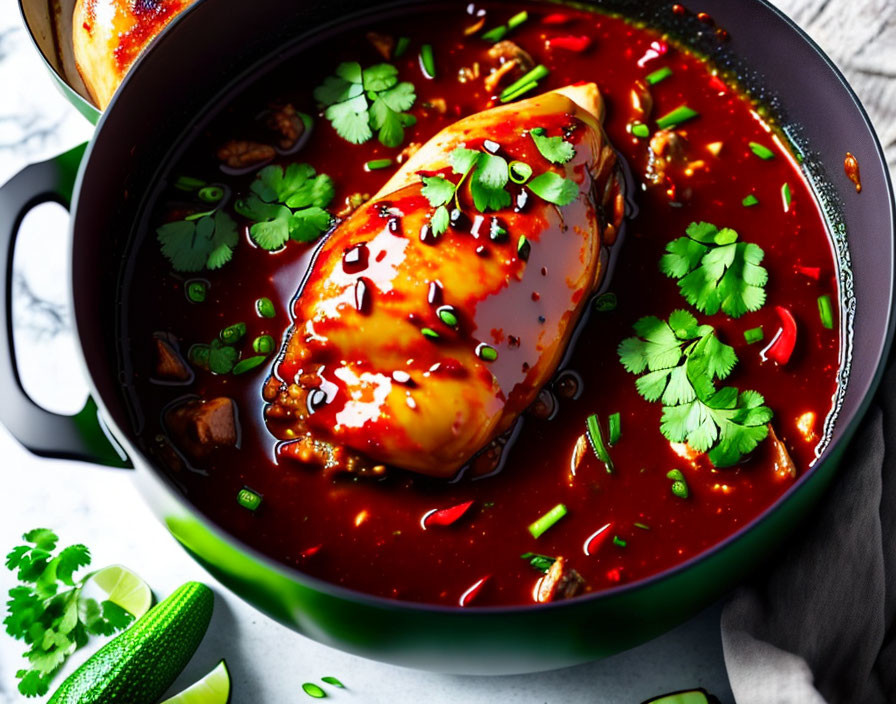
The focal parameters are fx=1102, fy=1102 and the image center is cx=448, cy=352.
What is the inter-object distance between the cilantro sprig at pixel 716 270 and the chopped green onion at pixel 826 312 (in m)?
0.15

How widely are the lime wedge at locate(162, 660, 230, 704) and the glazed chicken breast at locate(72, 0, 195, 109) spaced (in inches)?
63.1

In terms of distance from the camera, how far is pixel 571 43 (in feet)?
10.1

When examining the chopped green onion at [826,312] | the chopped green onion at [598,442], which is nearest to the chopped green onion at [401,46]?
the chopped green onion at [598,442]

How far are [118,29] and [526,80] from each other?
1.12 metres

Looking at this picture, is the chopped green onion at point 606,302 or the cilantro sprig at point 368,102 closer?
the chopped green onion at point 606,302

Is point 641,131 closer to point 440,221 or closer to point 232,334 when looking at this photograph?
point 440,221

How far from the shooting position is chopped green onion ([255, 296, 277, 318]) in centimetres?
266

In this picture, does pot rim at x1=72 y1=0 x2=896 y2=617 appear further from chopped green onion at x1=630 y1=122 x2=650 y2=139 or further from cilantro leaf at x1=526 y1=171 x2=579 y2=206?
cilantro leaf at x1=526 y1=171 x2=579 y2=206

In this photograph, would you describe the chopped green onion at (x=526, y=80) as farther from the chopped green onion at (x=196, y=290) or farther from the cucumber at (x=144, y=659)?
the cucumber at (x=144, y=659)

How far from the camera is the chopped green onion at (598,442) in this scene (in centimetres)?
253

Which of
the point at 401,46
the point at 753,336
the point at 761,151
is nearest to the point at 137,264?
the point at 401,46

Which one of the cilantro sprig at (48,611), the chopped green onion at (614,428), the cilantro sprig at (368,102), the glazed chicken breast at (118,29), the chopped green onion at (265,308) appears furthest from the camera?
the glazed chicken breast at (118,29)

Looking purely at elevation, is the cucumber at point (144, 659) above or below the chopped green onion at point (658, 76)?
below

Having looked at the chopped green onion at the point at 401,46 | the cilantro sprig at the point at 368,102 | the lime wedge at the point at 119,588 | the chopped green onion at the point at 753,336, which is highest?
the chopped green onion at the point at 753,336
